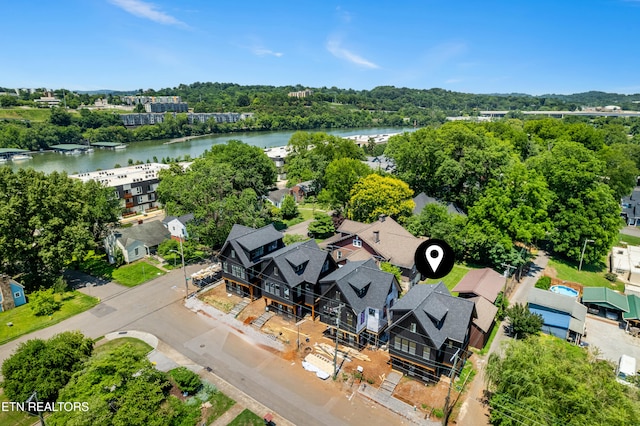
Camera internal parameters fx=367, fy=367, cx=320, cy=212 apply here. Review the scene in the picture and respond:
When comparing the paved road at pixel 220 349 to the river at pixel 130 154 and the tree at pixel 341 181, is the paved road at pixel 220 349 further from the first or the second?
the river at pixel 130 154

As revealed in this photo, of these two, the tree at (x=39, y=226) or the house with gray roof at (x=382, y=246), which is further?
the house with gray roof at (x=382, y=246)

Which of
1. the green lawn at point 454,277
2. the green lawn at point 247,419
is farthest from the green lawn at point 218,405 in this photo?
the green lawn at point 454,277

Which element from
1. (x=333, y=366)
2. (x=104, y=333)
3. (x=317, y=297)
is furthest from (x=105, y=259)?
(x=333, y=366)

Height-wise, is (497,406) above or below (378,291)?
below

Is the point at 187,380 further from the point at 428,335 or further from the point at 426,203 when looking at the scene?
the point at 426,203

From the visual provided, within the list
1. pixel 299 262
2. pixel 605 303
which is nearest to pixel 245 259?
pixel 299 262

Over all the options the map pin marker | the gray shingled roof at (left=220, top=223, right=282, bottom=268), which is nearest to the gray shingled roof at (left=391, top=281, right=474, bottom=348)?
the map pin marker

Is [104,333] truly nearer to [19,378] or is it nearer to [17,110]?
[19,378]
